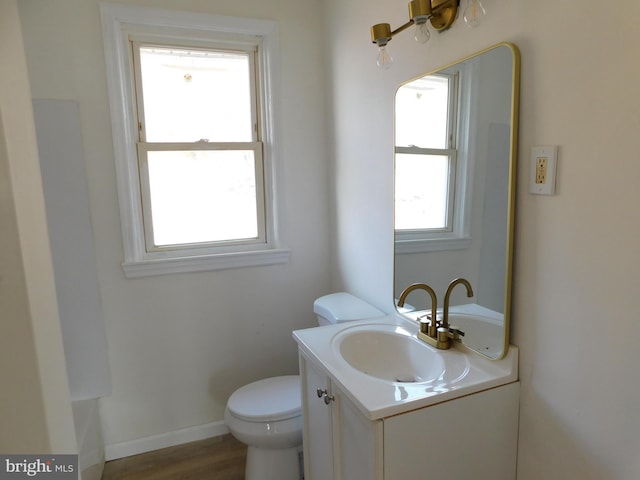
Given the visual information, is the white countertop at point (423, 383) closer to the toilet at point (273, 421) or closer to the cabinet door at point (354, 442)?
the cabinet door at point (354, 442)

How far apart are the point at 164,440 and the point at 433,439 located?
1.68 m

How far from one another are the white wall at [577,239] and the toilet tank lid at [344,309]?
758 millimetres

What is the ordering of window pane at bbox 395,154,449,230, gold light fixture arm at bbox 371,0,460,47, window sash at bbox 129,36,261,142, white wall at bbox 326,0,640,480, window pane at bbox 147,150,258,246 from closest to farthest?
white wall at bbox 326,0,640,480 < gold light fixture arm at bbox 371,0,460,47 < window pane at bbox 395,154,449,230 < window sash at bbox 129,36,261,142 < window pane at bbox 147,150,258,246

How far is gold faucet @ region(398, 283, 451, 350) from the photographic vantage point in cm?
136

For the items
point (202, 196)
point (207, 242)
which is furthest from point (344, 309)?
point (202, 196)

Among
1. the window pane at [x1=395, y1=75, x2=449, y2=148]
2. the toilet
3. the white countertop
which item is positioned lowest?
the toilet

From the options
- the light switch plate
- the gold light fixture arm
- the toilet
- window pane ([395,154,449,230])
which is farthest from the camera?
the toilet

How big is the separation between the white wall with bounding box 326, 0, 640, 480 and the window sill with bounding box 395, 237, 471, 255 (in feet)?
0.77

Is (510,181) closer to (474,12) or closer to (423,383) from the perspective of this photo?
(474,12)

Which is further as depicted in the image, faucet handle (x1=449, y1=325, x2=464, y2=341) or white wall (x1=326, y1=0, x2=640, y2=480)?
faucet handle (x1=449, y1=325, x2=464, y2=341)

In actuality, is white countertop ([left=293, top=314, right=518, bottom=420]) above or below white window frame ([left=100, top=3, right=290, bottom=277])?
below

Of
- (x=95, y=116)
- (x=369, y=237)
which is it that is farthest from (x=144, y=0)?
(x=369, y=237)

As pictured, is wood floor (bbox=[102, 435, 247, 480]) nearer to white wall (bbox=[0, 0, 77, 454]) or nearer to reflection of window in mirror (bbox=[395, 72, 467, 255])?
white wall (bbox=[0, 0, 77, 454])

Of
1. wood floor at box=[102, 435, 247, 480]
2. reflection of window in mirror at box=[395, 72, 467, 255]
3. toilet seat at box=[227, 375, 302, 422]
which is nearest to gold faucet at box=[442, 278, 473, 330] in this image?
reflection of window in mirror at box=[395, 72, 467, 255]
